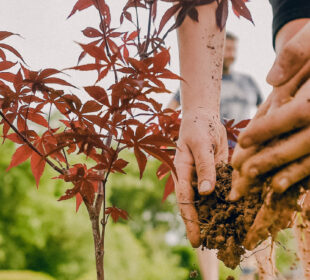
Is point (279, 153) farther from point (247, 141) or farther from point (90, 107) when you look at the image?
point (90, 107)

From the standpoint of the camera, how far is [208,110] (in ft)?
4.08

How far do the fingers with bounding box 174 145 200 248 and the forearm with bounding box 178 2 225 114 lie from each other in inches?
9.0

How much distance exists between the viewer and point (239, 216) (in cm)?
94

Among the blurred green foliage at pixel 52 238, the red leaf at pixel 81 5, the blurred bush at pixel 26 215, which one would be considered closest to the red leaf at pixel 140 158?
the red leaf at pixel 81 5

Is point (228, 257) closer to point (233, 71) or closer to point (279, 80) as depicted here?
point (279, 80)

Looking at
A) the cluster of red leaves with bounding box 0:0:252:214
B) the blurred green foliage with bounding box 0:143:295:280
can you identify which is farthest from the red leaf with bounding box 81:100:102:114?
the blurred green foliage with bounding box 0:143:295:280

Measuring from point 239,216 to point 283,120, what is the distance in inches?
16.8

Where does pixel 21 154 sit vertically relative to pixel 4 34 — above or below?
below

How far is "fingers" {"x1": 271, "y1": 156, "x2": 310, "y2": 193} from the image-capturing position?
2.03 ft

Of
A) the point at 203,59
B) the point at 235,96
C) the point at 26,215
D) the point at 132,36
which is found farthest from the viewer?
the point at 26,215

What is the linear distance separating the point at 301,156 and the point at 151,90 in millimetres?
476

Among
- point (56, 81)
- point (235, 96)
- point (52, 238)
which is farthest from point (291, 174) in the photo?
point (52, 238)

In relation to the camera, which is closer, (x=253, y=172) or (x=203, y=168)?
(x=253, y=172)

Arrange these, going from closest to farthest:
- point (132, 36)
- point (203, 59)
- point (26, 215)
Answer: point (203, 59) < point (132, 36) < point (26, 215)
